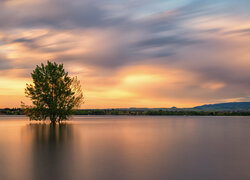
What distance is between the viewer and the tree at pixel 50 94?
61.2 m

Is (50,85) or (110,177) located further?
(50,85)

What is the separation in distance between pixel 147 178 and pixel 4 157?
12.4 m

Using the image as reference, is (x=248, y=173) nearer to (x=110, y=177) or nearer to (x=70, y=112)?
(x=110, y=177)

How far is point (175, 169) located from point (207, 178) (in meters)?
2.77

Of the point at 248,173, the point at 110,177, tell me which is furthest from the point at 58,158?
the point at 248,173

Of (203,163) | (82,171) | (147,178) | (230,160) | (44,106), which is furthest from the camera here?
(44,106)

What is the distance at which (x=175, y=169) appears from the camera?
56.5ft


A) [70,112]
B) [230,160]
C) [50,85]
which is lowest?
[230,160]

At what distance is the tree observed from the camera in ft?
201

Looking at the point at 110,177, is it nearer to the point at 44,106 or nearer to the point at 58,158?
the point at 58,158

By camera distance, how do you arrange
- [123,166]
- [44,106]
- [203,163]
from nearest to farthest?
[123,166] < [203,163] < [44,106]

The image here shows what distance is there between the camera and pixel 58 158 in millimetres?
20406

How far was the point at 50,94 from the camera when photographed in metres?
61.4

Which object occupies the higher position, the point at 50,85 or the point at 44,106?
the point at 50,85
